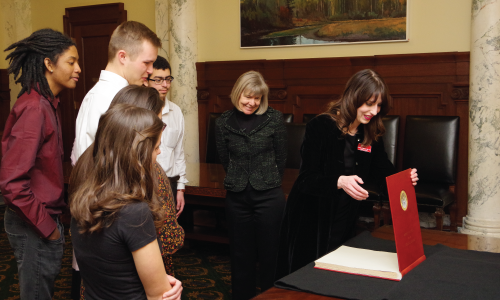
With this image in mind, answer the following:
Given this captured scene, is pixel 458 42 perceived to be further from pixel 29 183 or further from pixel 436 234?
pixel 29 183

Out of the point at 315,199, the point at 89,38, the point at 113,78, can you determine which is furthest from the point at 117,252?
the point at 89,38

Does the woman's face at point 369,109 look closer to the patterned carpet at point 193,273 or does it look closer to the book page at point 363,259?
the book page at point 363,259

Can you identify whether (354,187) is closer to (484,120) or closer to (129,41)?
(129,41)

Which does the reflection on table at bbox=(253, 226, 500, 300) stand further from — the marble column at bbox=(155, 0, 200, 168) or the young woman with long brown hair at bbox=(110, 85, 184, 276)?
the marble column at bbox=(155, 0, 200, 168)

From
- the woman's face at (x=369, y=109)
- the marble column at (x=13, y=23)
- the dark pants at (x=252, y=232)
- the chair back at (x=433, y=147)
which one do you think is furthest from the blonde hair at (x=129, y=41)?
the marble column at (x=13, y=23)

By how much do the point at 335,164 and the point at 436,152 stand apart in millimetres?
2663

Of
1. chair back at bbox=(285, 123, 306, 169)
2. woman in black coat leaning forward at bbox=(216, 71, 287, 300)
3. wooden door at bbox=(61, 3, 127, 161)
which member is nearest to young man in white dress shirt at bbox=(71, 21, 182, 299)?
woman in black coat leaning forward at bbox=(216, 71, 287, 300)

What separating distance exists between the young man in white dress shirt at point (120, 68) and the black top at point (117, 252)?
73 cm

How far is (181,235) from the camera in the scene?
6.15 feet

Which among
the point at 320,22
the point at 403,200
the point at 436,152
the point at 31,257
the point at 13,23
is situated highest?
the point at 13,23

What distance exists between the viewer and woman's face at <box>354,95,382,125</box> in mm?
2391

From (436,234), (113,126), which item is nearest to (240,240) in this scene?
(436,234)

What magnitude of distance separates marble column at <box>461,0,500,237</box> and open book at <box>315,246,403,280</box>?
3.36 m

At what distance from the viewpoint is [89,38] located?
7.37 meters
